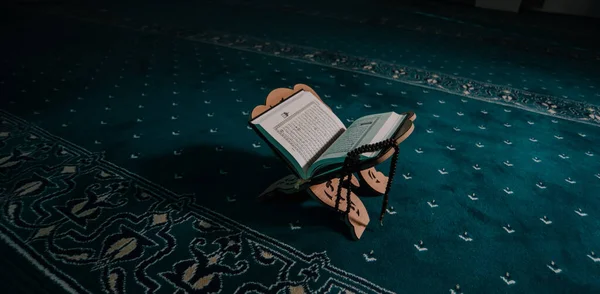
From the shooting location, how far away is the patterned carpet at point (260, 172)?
123cm

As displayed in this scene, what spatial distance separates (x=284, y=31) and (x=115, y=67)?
1.83 meters

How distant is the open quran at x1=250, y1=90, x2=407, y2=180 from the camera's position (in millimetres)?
1219

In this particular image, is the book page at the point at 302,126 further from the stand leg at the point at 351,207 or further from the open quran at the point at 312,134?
the stand leg at the point at 351,207

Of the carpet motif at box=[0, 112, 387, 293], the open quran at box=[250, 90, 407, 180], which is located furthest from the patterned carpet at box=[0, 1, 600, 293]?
the open quran at box=[250, 90, 407, 180]

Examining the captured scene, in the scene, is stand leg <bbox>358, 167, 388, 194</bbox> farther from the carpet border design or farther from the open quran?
the carpet border design

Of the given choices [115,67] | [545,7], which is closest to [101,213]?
[115,67]

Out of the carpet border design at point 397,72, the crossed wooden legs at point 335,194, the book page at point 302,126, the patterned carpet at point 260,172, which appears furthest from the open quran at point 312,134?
the carpet border design at point 397,72

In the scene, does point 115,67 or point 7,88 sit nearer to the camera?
point 7,88

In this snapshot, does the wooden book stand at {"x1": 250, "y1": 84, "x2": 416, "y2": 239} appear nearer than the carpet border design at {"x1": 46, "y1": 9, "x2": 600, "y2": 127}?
Yes

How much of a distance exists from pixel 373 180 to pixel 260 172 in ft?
1.67

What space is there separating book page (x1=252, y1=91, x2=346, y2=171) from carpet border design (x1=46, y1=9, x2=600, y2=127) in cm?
155

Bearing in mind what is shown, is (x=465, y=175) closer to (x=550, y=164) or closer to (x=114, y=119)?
(x=550, y=164)

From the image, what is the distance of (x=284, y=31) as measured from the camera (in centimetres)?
406

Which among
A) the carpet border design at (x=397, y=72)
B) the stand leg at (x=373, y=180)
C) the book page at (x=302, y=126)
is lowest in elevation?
the carpet border design at (x=397, y=72)
